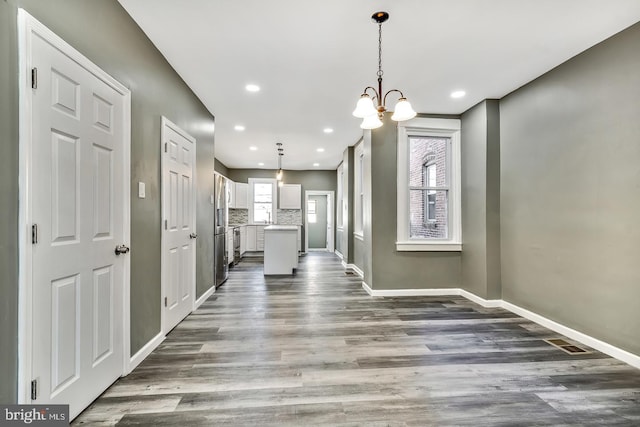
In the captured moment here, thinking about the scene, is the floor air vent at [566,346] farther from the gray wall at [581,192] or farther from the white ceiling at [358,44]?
the white ceiling at [358,44]

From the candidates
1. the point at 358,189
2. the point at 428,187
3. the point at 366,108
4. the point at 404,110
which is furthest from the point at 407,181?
the point at 366,108

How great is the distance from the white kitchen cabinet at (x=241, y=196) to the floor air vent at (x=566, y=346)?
7304 mm

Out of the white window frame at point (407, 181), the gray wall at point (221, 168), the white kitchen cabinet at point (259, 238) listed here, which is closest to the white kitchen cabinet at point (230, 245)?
the gray wall at point (221, 168)

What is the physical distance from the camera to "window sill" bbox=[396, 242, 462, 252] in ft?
13.8

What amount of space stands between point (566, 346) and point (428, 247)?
6.21 feet

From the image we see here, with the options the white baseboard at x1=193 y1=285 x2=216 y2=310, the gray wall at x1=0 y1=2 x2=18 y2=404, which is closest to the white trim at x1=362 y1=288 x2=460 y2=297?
the white baseboard at x1=193 y1=285 x2=216 y2=310

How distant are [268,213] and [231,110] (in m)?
5.12

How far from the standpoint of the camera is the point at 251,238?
8656 millimetres

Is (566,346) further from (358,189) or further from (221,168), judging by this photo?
(221,168)

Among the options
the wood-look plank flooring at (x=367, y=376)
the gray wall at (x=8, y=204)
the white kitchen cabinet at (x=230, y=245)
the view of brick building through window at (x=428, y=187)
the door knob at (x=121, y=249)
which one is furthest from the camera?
the white kitchen cabinet at (x=230, y=245)

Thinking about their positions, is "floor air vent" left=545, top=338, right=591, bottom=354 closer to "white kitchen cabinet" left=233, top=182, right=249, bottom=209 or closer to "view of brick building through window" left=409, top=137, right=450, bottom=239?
"view of brick building through window" left=409, top=137, right=450, bottom=239

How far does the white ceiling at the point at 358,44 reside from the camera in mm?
2045

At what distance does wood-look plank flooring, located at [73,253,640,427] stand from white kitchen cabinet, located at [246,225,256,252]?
5.25 m

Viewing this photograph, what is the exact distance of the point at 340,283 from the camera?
16.4 feet
